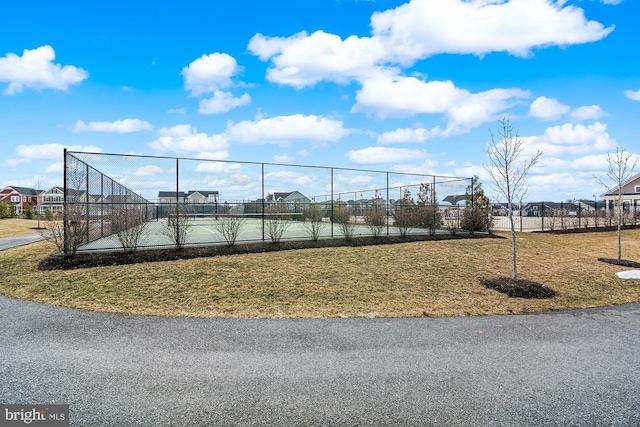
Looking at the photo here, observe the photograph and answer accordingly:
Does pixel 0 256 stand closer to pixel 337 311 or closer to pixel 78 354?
pixel 78 354

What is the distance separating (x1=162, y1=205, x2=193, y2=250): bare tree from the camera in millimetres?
10297

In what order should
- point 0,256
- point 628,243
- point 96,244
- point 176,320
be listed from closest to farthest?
point 176,320 → point 0,256 → point 96,244 → point 628,243

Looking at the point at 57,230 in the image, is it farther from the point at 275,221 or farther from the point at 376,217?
the point at 376,217

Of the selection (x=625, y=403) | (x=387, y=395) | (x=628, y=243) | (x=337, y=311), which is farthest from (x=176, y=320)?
(x=628, y=243)

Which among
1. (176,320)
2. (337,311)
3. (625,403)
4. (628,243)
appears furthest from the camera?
(628,243)

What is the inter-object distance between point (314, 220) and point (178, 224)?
16.7 feet

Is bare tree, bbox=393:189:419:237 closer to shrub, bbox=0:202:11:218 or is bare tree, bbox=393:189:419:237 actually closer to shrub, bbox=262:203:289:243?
shrub, bbox=262:203:289:243

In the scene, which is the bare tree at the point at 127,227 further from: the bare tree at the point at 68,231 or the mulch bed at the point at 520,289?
the mulch bed at the point at 520,289

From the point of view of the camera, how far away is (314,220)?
13.4 metres

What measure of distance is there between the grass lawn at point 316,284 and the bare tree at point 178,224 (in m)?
1.67

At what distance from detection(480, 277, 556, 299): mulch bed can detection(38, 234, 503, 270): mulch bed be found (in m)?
5.76

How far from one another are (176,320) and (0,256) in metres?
8.65

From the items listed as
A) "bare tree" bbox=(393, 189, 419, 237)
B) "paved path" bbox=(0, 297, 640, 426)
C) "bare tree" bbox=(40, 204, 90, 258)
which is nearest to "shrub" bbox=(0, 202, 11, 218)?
"bare tree" bbox=(40, 204, 90, 258)

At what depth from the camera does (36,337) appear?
421 cm
